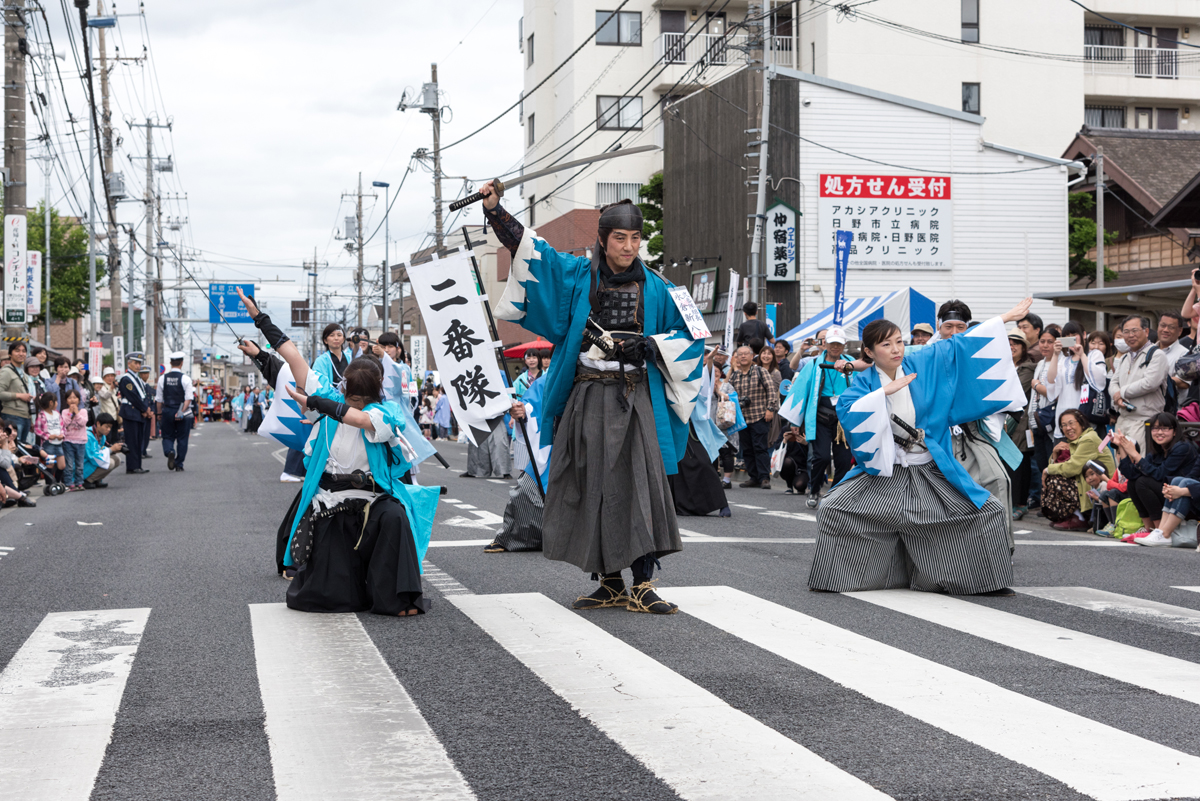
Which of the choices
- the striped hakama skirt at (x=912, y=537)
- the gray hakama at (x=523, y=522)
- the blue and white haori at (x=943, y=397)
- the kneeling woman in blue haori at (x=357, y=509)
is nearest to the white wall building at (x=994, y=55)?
the gray hakama at (x=523, y=522)

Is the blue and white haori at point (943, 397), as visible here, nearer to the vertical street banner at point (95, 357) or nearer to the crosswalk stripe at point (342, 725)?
the crosswalk stripe at point (342, 725)

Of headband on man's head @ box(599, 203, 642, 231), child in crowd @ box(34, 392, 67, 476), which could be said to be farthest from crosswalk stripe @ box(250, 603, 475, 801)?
child in crowd @ box(34, 392, 67, 476)

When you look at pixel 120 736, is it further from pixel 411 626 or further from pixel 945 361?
pixel 945 361

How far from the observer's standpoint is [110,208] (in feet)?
107

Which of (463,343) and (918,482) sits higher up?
(463,343)

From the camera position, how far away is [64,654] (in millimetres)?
5246

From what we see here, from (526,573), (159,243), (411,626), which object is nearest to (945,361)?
(526,573)

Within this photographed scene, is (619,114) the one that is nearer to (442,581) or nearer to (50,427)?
(50,427)

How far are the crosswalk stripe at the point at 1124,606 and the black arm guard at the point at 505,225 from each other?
134 inches

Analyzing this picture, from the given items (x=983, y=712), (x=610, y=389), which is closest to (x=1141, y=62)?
(x=610, y=389)

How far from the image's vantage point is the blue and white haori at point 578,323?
6.00 m

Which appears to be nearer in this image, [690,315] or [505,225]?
[505,225]

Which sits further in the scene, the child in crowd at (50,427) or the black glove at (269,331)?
the child in crowd at (50,427)

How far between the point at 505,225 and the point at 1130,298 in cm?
1168
